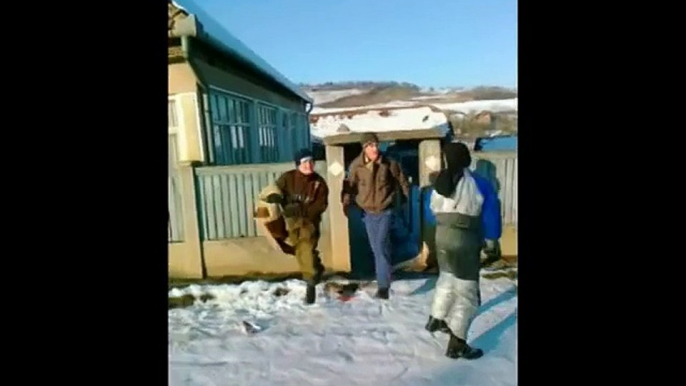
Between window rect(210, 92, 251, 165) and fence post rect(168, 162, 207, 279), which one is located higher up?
window rect(210, 92, 251, 165)

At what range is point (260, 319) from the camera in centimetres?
140

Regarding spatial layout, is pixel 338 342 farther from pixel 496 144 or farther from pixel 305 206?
pixel 496 144

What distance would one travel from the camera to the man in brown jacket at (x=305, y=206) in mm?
1392

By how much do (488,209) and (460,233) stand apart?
67mm

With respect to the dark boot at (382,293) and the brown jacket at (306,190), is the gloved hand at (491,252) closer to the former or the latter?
the dark boot at (382,293)

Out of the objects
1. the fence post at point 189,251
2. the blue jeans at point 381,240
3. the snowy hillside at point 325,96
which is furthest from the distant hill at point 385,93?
the fence post at point 189,251

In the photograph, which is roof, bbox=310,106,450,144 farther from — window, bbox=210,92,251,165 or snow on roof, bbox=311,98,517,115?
window, bbox=210,92,251,165

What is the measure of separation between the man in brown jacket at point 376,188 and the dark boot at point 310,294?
140 mm

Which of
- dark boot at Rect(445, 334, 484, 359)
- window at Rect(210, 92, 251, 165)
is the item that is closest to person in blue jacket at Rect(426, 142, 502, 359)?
dark boot at Rect(445, 334, 484, 359)

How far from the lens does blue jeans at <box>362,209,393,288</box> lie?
4.56 feet

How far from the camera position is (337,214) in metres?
1.40
